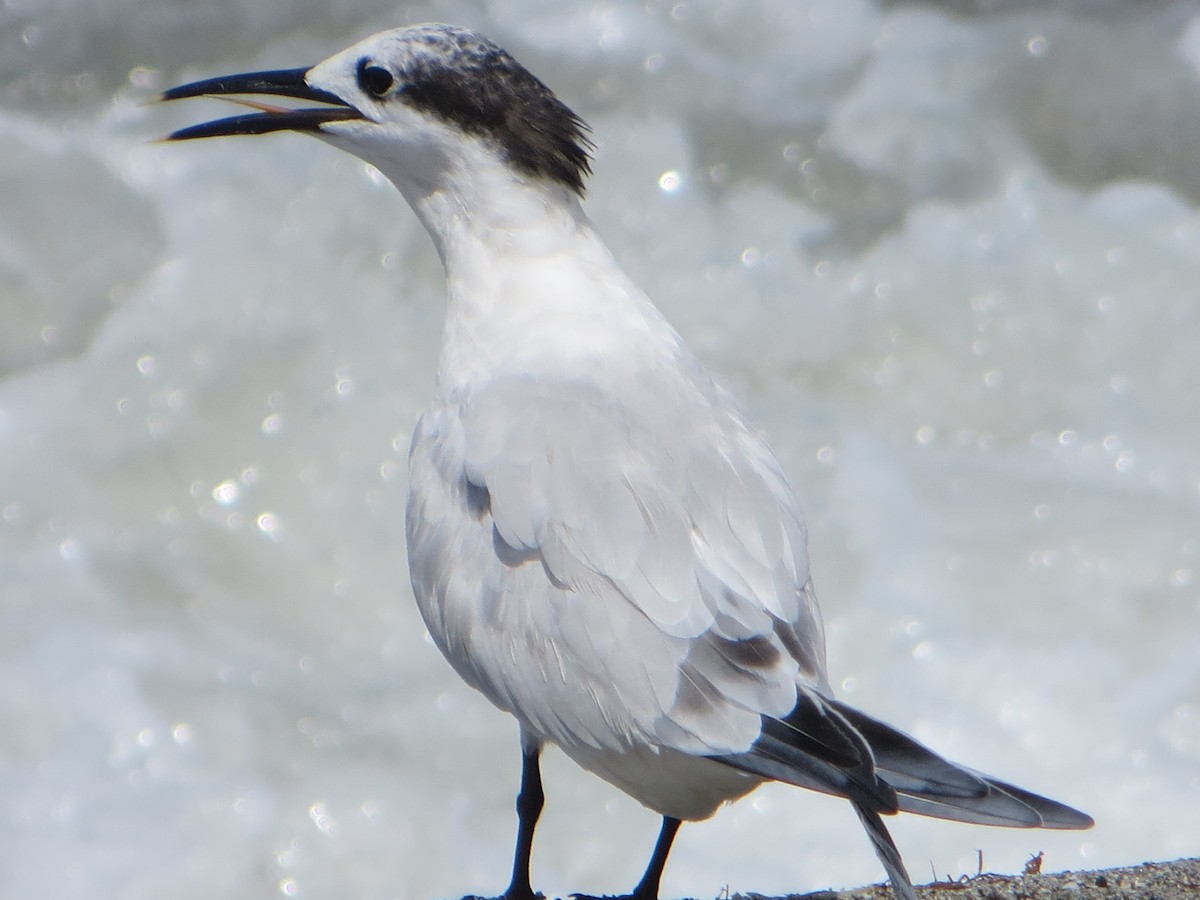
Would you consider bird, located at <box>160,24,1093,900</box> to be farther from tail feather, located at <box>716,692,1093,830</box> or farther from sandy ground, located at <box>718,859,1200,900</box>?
sandy ground, located at <box>718,859,1200,900</box>

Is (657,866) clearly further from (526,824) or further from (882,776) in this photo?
(882,776)

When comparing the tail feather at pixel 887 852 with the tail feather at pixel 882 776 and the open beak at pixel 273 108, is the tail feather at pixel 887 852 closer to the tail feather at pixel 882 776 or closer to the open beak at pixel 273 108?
the tail feather at pixel 882 776

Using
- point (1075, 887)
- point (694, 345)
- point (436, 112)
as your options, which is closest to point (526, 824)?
point (1075, 887)

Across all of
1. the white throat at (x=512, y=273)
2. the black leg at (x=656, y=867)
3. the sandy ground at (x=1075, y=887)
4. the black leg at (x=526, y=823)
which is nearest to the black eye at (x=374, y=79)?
the white throat at (x=512, y=273)

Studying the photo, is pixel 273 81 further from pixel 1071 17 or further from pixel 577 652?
pixel 1071 17

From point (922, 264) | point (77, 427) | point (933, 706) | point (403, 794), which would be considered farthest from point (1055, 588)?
point (77, 427)

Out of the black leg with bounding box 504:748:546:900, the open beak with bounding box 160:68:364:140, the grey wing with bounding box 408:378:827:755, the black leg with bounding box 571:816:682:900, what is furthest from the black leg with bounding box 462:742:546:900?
the open beak with bounding box 160:68:364:140
